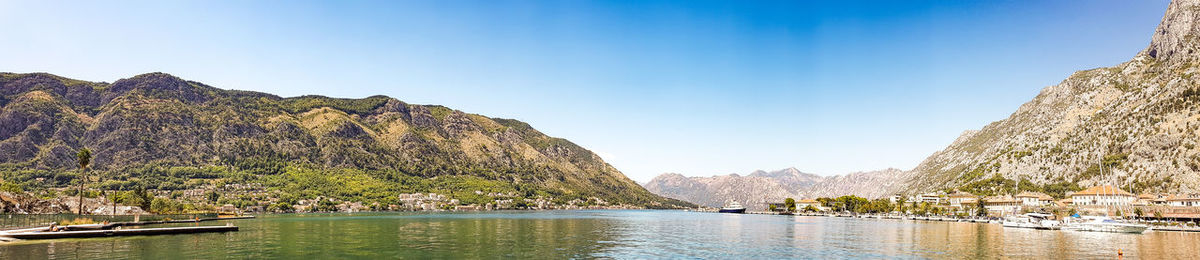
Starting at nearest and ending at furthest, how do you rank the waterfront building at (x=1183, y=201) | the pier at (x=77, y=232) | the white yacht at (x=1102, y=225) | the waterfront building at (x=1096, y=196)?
1. the pier at (x=77, y=232)
2. the white yacht at (x=1102, y=225)
3. the waterfront building at (x=1183, y=201)
4. the waterfront building at (x=1096, y=196)

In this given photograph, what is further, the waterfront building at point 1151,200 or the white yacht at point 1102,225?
the waterfront building at point 1151,200

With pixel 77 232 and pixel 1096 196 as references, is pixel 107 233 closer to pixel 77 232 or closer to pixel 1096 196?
pixel 77 232

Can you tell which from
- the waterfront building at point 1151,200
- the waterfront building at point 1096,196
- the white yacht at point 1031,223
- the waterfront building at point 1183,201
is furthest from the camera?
the waterfront building at point 1096,196

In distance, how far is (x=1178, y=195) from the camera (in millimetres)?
162625

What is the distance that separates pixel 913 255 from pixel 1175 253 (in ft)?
99.5

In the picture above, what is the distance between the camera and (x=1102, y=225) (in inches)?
4471

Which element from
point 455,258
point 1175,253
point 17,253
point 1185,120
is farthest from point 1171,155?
point 17,253

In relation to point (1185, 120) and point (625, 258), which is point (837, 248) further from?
point (1185, 120)

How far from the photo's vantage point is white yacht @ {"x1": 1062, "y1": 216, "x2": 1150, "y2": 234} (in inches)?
4240

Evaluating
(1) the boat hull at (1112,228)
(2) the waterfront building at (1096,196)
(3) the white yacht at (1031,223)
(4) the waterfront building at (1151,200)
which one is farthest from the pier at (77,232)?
(2) the waterfront building at (1096,196)

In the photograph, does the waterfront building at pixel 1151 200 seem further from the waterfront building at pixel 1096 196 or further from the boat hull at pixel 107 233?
the boat hull at pixel 107 233

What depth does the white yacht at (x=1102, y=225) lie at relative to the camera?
353 feet

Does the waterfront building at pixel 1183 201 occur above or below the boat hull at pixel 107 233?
above

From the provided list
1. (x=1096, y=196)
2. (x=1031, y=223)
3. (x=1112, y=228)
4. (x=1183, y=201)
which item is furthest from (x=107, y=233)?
(x=1096, y=196)
